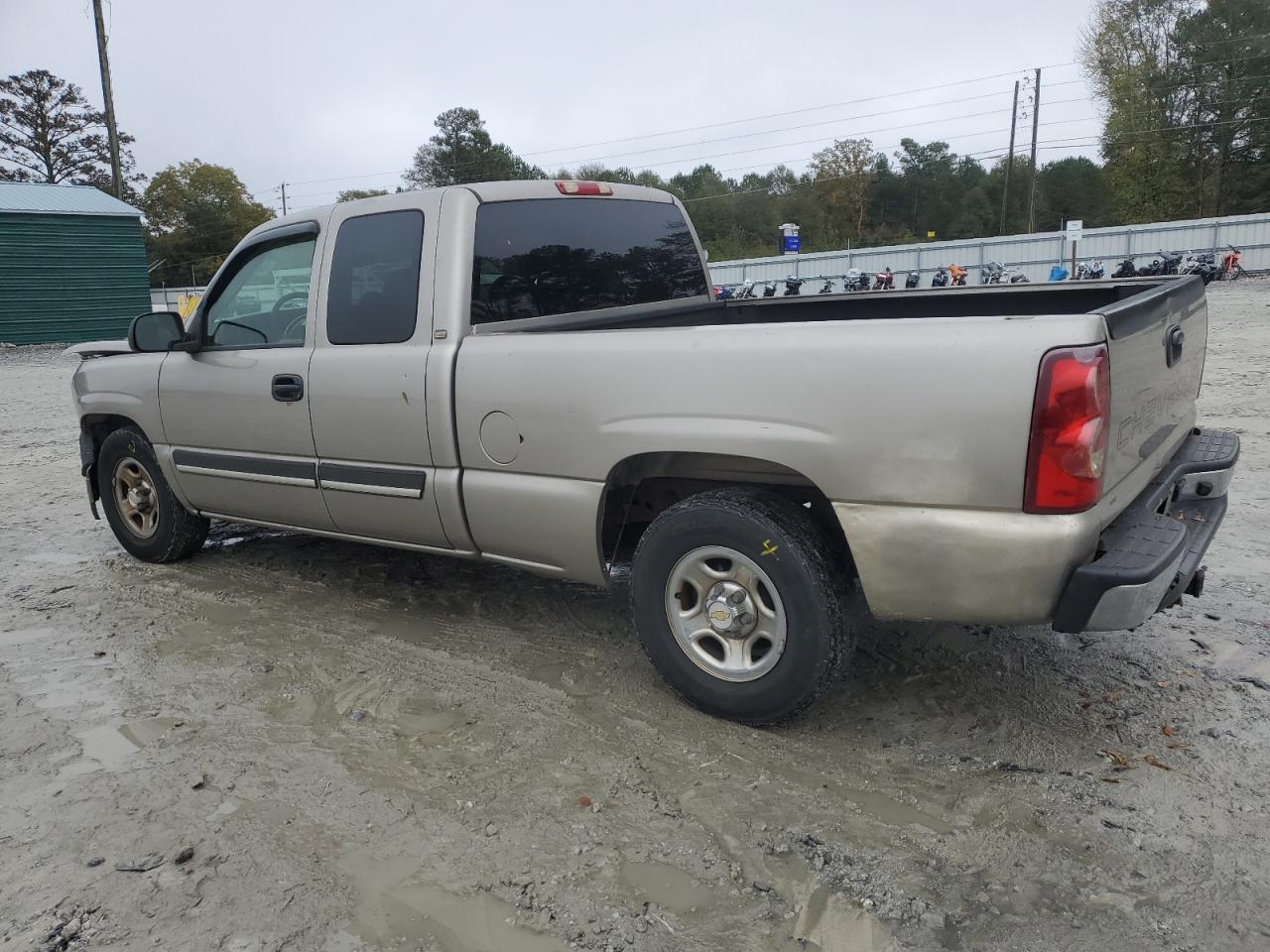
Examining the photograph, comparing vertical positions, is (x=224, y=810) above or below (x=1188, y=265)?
below

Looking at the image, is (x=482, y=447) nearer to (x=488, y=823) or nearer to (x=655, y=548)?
(x=655, y=548)

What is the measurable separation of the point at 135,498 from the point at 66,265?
80.8ft

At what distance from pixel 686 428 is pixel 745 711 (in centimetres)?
101

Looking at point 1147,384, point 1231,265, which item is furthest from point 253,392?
point 1231,265

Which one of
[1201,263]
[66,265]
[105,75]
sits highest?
[105,75]

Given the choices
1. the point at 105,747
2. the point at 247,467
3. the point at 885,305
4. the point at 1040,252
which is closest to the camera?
the point at 105,747

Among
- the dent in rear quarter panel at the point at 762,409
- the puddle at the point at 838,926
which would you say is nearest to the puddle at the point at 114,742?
the dent in rear quarter panel at the point at 762,409

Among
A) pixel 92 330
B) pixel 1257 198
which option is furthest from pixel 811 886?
pixel 1257 198

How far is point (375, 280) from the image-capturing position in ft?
13.7

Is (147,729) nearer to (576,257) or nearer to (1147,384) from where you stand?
(576,257)

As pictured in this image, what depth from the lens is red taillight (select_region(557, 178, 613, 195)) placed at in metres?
4.39

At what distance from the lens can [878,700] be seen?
3611mm

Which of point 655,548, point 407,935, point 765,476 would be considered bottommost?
point 407,935

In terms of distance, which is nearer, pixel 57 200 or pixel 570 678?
pixel 570 678
